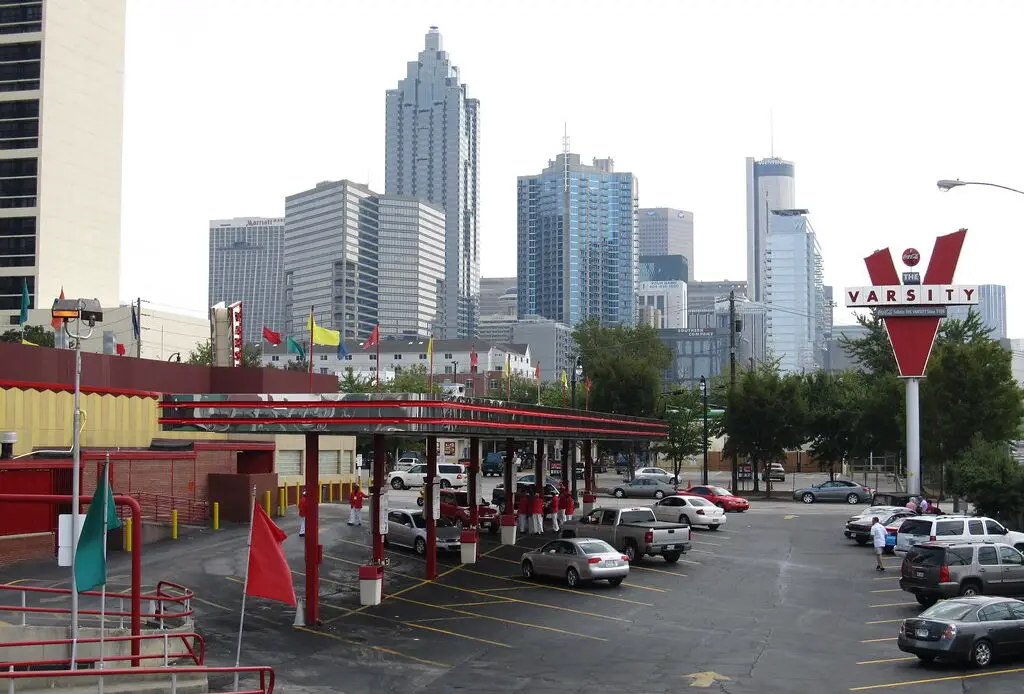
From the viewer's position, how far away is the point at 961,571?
2620 centimetres

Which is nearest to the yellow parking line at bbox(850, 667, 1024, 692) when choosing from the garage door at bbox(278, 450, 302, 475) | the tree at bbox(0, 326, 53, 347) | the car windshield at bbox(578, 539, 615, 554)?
the car windshield at bbox(578, 539, 615, 554)

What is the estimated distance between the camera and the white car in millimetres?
45375

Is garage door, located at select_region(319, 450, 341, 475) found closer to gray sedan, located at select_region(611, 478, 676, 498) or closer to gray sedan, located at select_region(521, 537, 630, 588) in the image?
gray sedan, located at select_region(611, 478, 676, 498)

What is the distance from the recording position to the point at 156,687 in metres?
17.6

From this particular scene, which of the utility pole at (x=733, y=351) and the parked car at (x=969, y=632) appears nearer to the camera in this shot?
the parked car at (x=969, y=632)

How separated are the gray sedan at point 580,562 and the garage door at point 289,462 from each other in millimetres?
22428

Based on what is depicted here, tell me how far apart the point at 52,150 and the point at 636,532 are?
3052 inches

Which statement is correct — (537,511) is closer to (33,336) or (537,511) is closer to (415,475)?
(415,475)

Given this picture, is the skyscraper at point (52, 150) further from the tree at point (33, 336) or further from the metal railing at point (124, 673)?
the metal railing at point (124, 673)

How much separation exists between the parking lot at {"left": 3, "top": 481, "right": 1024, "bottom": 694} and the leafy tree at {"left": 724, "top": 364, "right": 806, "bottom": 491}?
3027 centimetres

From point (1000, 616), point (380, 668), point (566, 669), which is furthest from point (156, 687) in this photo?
point (1000, 616)

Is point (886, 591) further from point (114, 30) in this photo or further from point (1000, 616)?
point (114, 30)

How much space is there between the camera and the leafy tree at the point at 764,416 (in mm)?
68062

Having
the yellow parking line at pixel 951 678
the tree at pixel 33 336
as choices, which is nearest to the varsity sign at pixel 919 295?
the yellow parking line at pixel 951 678
